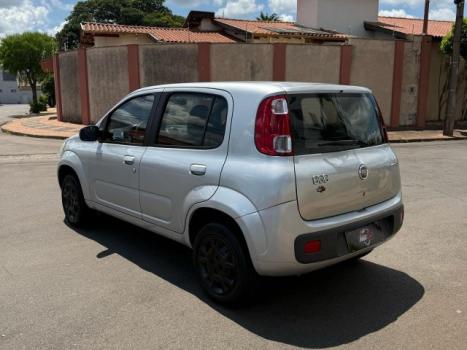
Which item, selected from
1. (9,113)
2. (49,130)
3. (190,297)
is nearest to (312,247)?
(190,297)

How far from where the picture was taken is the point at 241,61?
18.4m

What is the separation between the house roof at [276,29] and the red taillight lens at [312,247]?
21.4m

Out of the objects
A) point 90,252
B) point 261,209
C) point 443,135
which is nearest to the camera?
point 261,209

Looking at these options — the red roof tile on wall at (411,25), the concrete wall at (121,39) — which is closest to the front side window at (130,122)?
the concrete wall at (121,39)

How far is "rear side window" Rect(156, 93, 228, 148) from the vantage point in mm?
3797

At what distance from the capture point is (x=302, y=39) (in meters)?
23.9

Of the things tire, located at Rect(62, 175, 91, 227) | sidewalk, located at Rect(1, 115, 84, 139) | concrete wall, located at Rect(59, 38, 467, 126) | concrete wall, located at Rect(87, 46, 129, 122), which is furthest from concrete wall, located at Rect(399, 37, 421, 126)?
tire, located at Rect(62, 175, 91, 227)

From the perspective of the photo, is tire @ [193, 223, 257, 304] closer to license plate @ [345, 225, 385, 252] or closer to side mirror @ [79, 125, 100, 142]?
license plate @ [345, 225, 385, 252]

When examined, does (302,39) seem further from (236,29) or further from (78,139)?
(78,139)

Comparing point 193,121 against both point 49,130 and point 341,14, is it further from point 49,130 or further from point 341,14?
point 341,14

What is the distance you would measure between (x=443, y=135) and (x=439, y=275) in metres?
15.0

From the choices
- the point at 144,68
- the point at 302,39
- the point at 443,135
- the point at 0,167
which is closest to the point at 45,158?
the point at 0,167

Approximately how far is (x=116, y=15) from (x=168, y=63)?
45831mm

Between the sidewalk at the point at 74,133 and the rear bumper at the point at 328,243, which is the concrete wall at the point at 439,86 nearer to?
the sidewalk at the point at 74,133
